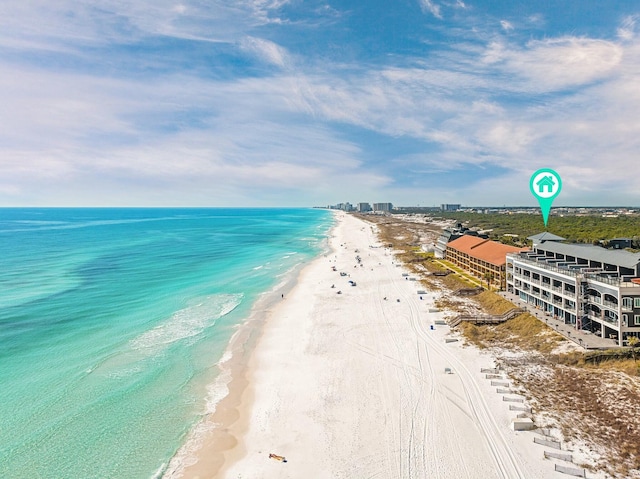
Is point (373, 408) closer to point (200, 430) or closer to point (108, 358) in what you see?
point (200, 430)

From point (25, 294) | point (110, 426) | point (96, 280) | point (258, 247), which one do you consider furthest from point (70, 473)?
point (258, 247)

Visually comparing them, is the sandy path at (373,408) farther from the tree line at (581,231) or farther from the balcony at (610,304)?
the tree line at (581,231)

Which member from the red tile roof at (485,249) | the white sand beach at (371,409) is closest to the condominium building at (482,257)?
the red tile roof at (485,249)

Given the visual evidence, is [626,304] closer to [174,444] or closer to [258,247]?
[174,444]

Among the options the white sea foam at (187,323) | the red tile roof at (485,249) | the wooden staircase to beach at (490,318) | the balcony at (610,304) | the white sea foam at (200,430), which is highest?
the red tile roof at (485,249)

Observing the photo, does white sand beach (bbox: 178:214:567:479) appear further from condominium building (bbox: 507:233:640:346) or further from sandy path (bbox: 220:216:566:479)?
condominium building (bbox: 507:233:640:346)

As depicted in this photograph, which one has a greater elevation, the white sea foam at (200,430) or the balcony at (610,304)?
the balcony at (610,304)

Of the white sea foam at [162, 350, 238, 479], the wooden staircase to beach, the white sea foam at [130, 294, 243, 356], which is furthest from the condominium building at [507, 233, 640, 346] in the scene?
the white sea foam at [130, 294, 243, 356]
